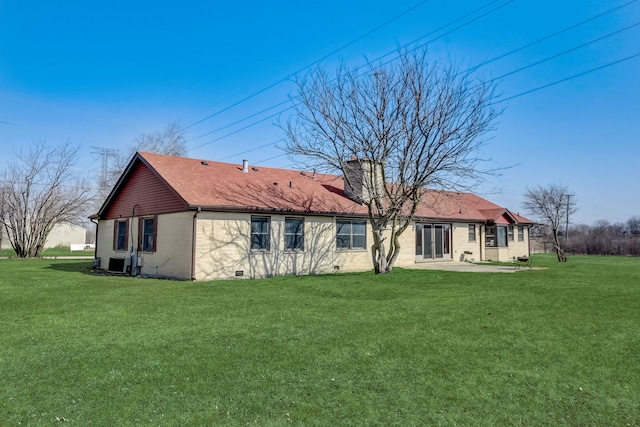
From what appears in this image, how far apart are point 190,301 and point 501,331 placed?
6841mm

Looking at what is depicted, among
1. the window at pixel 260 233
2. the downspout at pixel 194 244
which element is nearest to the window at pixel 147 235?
the downspout at pixel 194 244

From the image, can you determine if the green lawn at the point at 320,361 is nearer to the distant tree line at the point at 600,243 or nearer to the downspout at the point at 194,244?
the downspout at the point at 194,244

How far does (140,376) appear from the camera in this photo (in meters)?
4.89

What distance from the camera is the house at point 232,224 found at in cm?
1588

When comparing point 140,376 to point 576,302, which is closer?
point 140,376

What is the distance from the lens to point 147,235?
1833cm

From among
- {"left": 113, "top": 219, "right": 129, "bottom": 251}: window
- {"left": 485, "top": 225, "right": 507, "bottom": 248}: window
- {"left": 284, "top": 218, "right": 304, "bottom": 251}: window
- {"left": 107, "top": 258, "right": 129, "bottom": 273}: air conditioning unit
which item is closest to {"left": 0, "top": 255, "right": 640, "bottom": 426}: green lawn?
{"left": 284, "top": 218, "right": 304, "bottom": 251}: window

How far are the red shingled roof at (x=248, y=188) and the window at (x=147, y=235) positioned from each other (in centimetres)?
232

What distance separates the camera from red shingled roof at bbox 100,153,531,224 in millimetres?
16391

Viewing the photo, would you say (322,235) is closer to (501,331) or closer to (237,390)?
(501,331)

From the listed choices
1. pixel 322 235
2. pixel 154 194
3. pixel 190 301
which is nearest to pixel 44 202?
pixel 154 194

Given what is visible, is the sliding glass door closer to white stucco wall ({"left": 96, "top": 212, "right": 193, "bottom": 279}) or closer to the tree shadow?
white stucco wall ({"left": 96, "top": 212, "right": 193, "bottom": 279})

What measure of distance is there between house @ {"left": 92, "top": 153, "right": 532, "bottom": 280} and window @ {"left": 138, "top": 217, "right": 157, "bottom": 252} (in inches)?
1.7

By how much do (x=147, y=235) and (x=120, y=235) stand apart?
9.54ft
